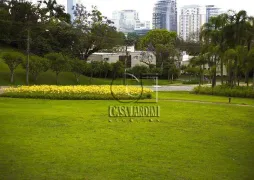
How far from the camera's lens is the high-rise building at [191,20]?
49088mm

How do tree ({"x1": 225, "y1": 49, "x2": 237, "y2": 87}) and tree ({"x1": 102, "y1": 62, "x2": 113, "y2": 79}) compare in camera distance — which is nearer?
tree ({"x1": 225, "y1": 49, "x2": 237, "y2": 87})

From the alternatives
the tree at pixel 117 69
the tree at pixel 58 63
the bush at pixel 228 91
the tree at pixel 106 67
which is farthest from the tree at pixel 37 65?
the bush at pixel 228 91

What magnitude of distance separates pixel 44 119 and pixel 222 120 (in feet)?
17.0

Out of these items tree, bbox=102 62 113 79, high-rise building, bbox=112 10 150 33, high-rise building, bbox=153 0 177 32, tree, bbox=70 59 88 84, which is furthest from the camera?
high-rise building, bbox=112 10 150 33

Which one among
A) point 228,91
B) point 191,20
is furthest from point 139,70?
point 191,20

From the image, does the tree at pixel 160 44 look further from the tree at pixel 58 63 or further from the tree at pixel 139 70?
the tree at pixel 58 63

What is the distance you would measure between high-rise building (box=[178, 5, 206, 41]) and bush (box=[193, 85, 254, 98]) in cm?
2249

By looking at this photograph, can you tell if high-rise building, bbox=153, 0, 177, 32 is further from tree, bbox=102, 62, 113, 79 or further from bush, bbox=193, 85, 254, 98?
bush, bbox=193, 85, 254, 98

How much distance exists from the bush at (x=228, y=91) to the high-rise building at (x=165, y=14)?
17.6m

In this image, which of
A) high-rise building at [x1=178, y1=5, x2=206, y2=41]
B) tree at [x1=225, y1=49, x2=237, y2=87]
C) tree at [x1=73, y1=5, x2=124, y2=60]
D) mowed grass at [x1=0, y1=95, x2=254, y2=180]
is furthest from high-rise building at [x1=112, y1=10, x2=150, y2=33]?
mowed grass at [x1=0, y1=95, x2=254, y2=180]

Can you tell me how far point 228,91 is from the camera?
23.0 meters

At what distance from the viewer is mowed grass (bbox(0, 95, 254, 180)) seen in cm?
546

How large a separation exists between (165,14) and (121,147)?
4634 cm

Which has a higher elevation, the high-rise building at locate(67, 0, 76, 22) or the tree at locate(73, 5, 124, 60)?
the high-rise building at locate(67, 0, 76, 22)
